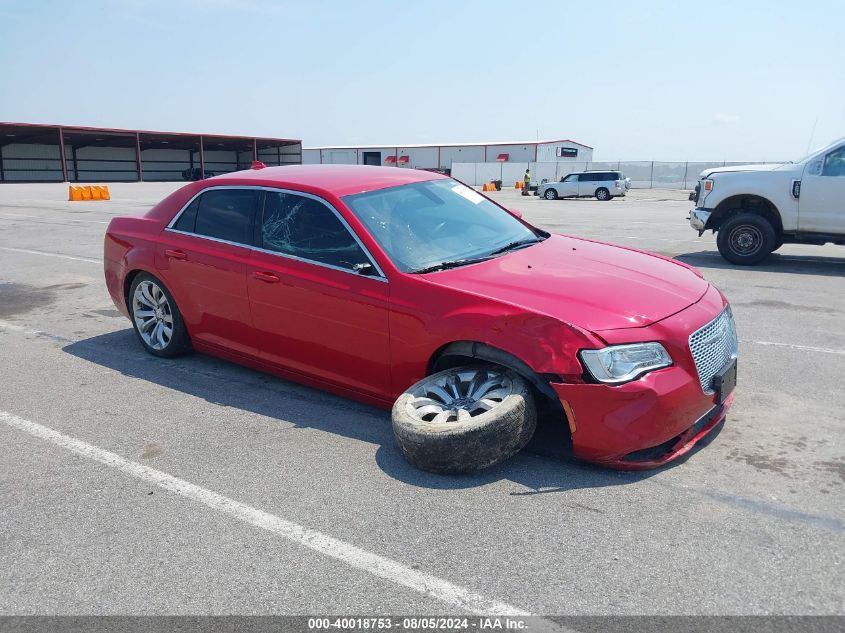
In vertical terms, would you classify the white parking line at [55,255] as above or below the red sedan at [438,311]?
below

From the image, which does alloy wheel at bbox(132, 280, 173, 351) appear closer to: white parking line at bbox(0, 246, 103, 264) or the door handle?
the door handle

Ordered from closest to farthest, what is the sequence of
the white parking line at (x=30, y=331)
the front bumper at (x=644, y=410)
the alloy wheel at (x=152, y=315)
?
the front bumper at (x=644, y=410), the alloy wheel at (x=152, y=315), the white parking line at (x=30, y=331)

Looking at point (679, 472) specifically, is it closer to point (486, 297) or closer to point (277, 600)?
point (486, 297)

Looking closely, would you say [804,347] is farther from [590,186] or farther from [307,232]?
[590,186]

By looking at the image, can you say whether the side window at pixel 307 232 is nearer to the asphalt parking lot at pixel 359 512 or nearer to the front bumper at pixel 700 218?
the asphalt parking lot at pixel 359 512

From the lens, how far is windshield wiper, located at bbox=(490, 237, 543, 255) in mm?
4675

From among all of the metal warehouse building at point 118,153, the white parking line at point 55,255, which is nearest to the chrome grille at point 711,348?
the white parking line at point 55,255

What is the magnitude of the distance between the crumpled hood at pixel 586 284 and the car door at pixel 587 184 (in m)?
33.8

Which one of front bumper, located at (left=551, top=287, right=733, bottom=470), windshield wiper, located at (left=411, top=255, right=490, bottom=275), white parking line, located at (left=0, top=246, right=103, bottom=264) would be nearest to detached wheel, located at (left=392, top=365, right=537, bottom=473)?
front bumper, located at (left=551, top=287, right=733, bottom=470)

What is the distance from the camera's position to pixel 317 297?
14.6 feet

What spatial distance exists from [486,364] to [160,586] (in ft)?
6.62

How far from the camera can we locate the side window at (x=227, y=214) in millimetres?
5070

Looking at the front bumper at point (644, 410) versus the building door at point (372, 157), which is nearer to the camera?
the front bumper at point (644, 410)

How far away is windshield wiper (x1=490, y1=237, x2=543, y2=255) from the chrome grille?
4.65 feet
